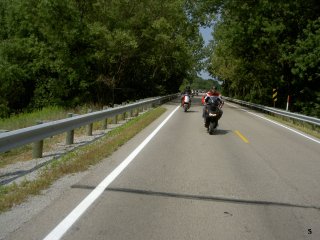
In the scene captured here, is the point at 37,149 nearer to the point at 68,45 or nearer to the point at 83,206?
the point at 83,206

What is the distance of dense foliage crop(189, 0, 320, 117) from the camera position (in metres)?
32.6

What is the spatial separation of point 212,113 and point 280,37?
21.6 m

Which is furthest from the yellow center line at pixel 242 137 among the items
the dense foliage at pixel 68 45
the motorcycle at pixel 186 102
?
the dense foliage at pixel 68 45

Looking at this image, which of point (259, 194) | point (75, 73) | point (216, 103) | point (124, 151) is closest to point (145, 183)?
point (259, 194)

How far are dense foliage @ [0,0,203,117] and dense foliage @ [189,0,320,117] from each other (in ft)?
19.5

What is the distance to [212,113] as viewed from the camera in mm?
16188

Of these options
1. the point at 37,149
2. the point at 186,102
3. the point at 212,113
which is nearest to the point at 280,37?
the point at 186,102

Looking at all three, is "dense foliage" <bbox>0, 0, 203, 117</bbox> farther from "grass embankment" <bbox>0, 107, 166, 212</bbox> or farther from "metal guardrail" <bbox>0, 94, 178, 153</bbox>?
"metal guardrail" <bbox>0, 94, 178, 153</bbox>

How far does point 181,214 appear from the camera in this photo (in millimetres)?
6078

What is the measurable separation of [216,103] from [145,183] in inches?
358

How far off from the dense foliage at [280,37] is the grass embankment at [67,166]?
21.0 m

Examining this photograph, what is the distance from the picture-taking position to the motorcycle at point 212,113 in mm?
16144

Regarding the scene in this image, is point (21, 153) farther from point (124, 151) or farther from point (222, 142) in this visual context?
point (222, 142)

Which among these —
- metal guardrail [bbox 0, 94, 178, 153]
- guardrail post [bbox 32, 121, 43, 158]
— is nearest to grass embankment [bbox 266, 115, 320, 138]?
metal guardrail [bbox 0, 94, 178, 153]
